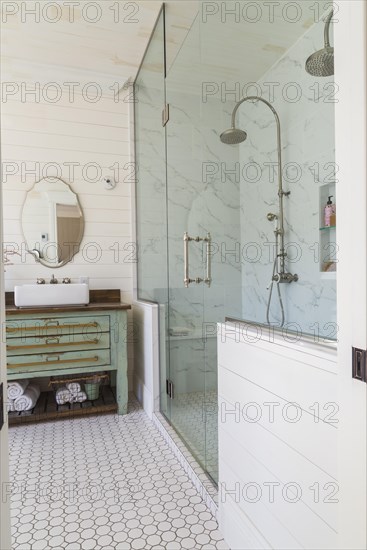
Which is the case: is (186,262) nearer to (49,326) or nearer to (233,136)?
(233,136)

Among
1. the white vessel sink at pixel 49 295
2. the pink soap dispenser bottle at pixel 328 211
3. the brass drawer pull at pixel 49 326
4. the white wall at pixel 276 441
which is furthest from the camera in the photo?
the white vessel sink at pixel 49 295

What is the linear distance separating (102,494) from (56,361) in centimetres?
103

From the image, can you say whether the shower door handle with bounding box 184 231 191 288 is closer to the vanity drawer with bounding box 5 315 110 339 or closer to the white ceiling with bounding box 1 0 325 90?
the vanity drawer with bounding box 5 315 110 339

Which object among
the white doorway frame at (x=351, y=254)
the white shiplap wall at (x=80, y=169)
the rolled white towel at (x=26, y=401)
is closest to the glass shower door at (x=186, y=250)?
the white shiplap wall at (x=80, y=169)

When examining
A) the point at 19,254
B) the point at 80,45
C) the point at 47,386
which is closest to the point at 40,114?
the point at 80,45

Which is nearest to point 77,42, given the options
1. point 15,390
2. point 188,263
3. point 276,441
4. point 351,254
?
point 188,263

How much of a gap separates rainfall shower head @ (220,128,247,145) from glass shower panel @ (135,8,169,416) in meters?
0.66

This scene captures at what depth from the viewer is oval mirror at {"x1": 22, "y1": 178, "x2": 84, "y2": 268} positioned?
288 cm

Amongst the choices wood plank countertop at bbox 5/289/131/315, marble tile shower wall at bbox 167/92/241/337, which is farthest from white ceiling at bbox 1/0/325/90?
wood plank countertop at bbox 5/289/131/315

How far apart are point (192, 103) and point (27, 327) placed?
6.22ft

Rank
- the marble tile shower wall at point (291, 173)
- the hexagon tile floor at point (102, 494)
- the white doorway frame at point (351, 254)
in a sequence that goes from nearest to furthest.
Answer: the white doorway frame at point (351, 254)
the hexagon tile floor at point (102, 494)
the marble tile shower wall at point (291, 173)

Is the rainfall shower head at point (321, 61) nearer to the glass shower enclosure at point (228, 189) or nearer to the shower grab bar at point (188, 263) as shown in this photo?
the glass shower enclosure at point (228, 189)

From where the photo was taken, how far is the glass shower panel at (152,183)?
2.53 m

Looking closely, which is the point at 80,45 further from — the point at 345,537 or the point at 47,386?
the point at 345,537
